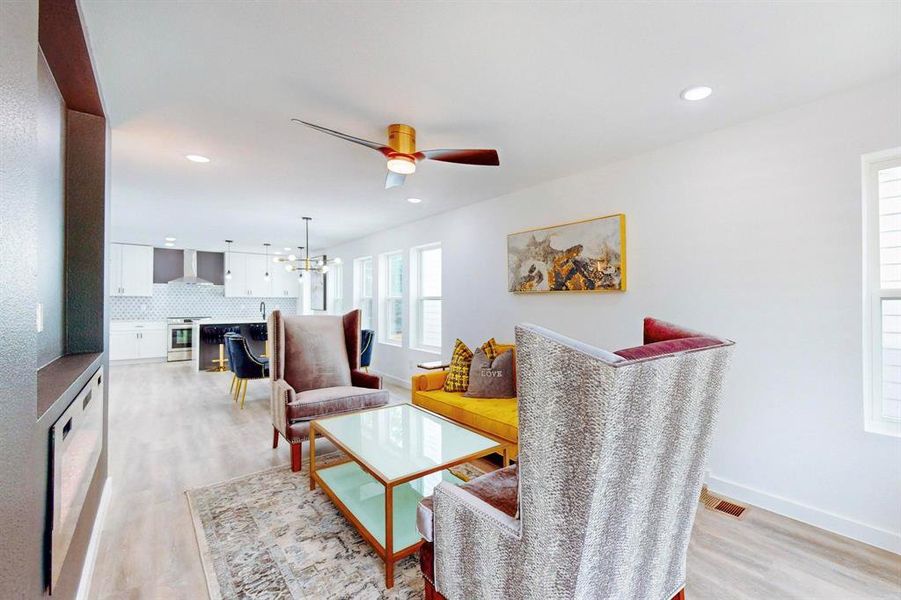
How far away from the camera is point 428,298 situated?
17.7 feet

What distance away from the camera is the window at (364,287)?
6.91m

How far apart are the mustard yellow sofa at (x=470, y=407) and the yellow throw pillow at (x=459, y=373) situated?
7 centimetres

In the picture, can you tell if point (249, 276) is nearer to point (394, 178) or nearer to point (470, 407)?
point (394, 178)

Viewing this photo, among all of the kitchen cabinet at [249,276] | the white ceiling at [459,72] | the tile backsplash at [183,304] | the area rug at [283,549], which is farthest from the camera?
the kitchen cabinet at [249,276]

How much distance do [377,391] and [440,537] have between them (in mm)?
→ 2043

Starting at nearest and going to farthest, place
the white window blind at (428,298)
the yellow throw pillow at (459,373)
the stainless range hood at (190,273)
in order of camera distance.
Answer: the yellow throw pillow at (459,373) < the white window blind at (428,298) < the stainless range hood at (190,273)

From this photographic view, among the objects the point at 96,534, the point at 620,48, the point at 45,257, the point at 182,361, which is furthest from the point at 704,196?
the point at 182,361

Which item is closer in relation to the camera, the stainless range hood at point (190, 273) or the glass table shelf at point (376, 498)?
the glass table shelf at point (376, 498)

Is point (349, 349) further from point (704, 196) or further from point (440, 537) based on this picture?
point (704, 196)

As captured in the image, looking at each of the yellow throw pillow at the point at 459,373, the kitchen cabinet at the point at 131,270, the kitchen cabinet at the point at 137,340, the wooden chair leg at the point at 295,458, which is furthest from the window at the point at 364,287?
the kitchen cabinet at the point at 131,270

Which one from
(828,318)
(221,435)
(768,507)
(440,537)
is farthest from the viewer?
(221,435)

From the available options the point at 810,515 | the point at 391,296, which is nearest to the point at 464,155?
the point at 810,515

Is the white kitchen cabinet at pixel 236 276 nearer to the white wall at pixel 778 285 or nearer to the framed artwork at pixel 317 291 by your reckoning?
the framed artwork at pixel 317 291

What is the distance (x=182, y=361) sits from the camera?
7.70 meters
